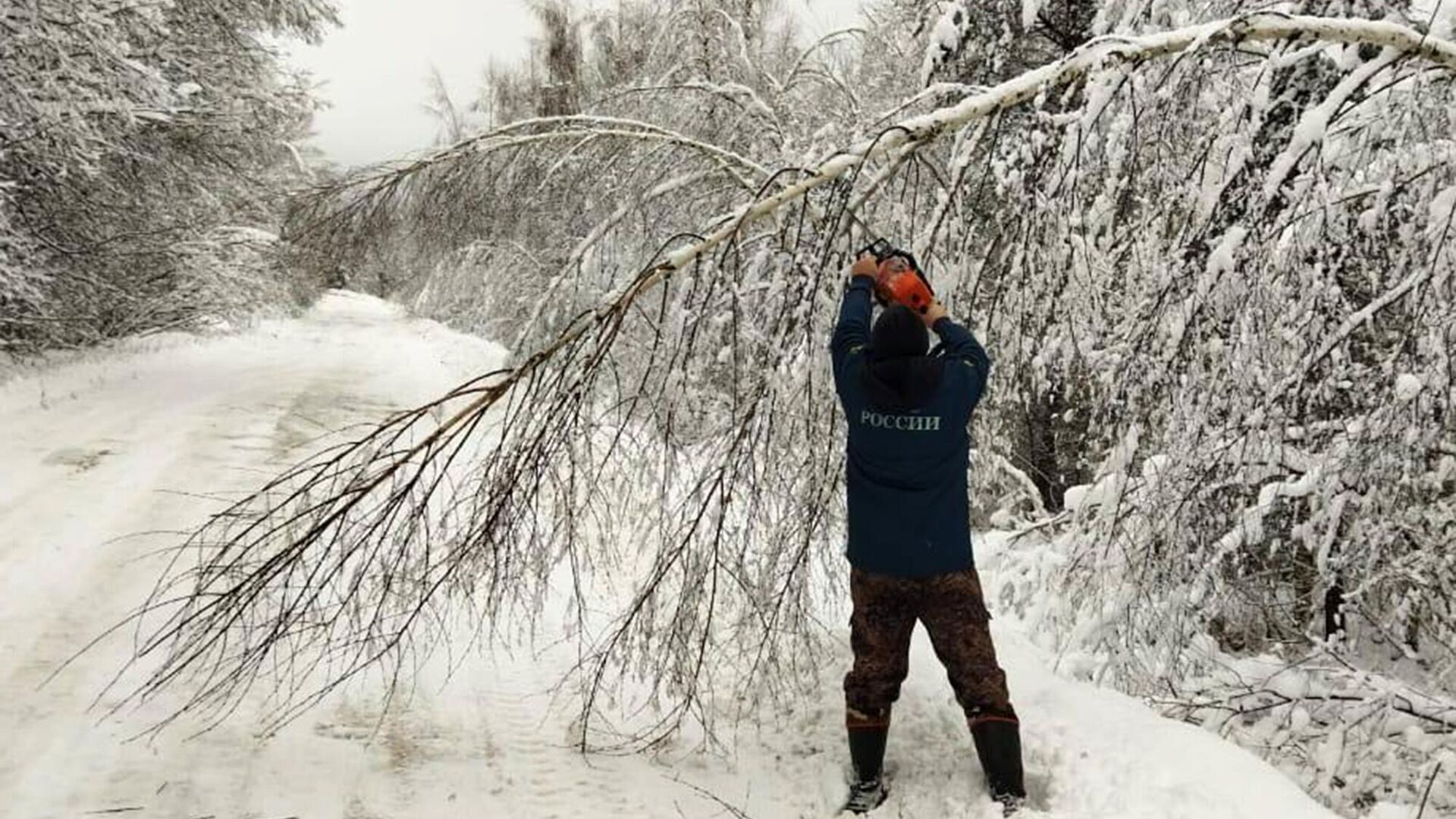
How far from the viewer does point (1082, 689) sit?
3904mm

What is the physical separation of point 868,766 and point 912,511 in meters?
0.93

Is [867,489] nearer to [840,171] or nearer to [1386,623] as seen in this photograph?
[840,171]

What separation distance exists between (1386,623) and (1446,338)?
3220 millimetres

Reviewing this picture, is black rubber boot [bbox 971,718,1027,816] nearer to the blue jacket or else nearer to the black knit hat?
the blue jacket

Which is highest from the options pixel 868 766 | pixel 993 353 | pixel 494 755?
pixel 993 353

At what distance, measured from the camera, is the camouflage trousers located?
3279mm

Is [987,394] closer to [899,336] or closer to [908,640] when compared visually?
[899,336]

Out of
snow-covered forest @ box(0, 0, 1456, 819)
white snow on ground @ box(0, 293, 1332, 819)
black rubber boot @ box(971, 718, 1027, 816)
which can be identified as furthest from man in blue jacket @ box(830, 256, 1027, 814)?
white snow on ground @ box(0, 293, 1332, 819)

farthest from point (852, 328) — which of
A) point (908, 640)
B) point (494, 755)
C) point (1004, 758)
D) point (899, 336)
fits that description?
point (494, 755)

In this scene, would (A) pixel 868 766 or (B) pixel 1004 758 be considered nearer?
(B) pixel 1004 758

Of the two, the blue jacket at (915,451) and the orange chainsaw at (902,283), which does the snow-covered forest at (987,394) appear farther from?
the blue jacket at (915,451)

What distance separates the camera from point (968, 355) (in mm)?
3250

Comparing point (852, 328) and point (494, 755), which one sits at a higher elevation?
point (852, 328)

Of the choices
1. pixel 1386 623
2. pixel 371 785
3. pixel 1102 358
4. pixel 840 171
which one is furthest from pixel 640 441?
pixel 1386 623
